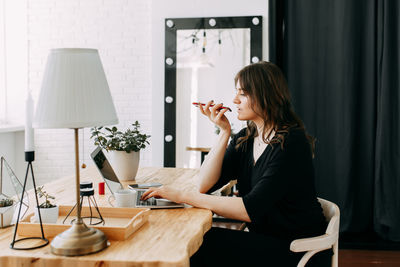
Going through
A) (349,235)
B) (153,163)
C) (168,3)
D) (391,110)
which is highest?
(168,3)

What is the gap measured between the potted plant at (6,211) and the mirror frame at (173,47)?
97.2 inches

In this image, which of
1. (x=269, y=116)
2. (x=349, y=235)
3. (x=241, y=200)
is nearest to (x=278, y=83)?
(x=269, y=116)

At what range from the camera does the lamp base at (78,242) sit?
46.6 inches

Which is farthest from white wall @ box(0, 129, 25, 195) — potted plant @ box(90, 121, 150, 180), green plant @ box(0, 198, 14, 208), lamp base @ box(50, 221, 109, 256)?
lamp base @ box(50, 221, 109, 256)

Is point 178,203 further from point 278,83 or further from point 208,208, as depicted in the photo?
point 278,83

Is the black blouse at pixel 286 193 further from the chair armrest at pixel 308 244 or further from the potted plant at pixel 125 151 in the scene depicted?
the potted plant at pixel 125 151

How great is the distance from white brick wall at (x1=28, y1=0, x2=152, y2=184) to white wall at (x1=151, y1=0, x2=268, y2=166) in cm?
35

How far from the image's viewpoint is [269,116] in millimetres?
1870

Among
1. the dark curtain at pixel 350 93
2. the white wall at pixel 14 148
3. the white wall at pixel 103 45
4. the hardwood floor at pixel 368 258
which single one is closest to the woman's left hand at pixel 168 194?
the hardwood floor at pixel 368 258

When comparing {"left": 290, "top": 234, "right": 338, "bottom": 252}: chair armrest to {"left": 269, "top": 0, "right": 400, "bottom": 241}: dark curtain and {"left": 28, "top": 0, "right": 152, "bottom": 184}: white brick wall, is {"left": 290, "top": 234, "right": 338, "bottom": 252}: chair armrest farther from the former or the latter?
{"left": 28, "top": 0, "right": 152, "bottom": 184}: white brick wall

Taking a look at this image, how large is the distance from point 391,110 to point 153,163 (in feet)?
6.73

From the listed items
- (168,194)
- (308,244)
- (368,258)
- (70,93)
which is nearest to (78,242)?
(70,93)

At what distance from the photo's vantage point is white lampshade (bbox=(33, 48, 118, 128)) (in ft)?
3.82

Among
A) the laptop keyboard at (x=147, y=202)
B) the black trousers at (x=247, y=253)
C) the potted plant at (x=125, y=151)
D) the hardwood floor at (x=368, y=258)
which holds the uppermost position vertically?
the potted plant at (x=125, y=151)
